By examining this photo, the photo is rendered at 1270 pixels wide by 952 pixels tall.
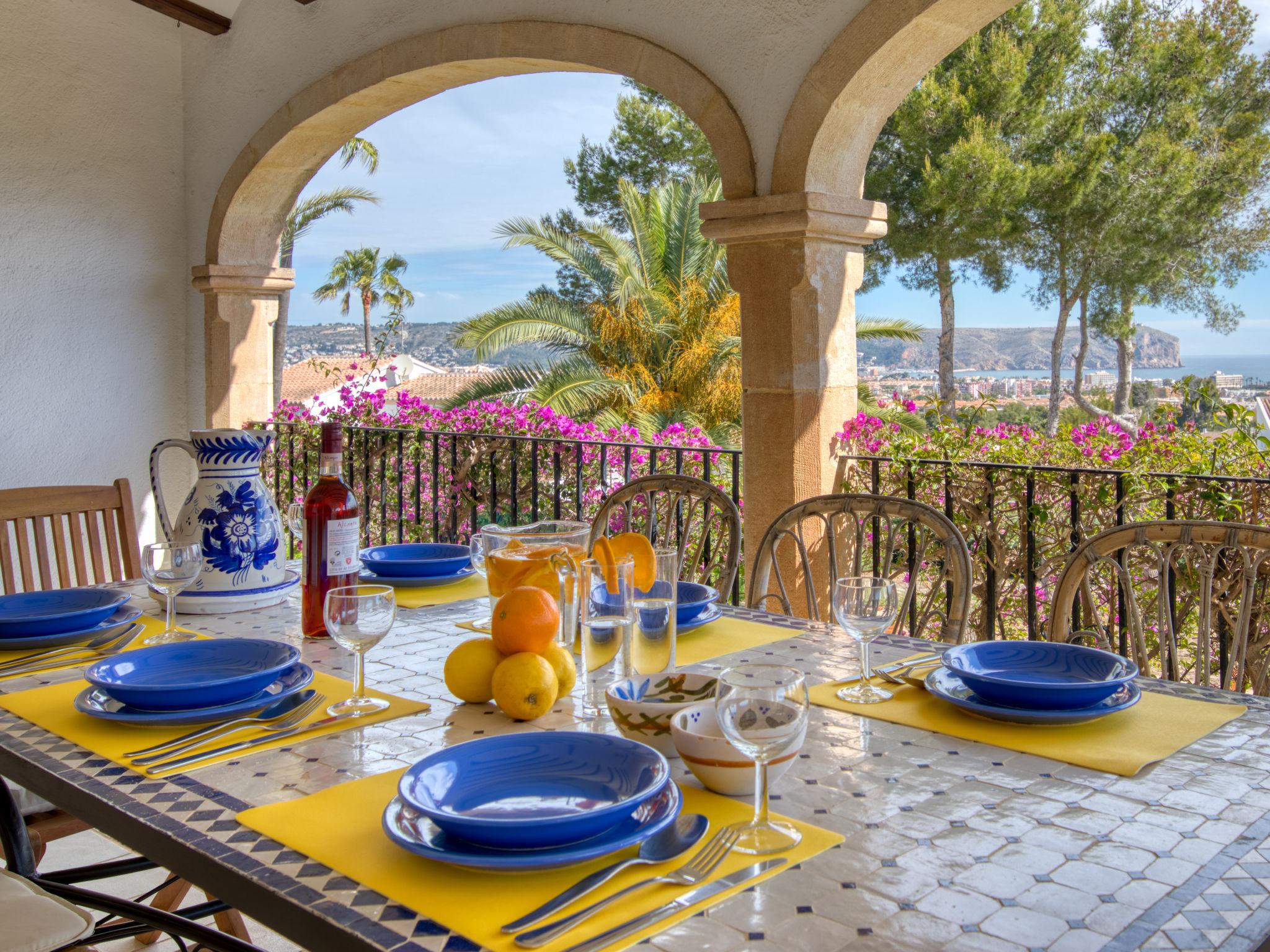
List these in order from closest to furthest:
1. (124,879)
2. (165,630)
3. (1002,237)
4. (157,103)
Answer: (165,630)
(124,879)
(157,103)
(1002,237)

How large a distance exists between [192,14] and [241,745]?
5.09m

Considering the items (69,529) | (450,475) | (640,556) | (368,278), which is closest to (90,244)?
(450,475)

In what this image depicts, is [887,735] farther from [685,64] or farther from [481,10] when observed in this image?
[481,10]

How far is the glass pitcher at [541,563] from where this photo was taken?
1.36 m

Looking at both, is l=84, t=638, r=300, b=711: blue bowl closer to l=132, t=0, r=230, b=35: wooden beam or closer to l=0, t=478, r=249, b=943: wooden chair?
l=0, t=478, r=249, b=943: wooden chair

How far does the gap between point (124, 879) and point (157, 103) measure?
4.40 m

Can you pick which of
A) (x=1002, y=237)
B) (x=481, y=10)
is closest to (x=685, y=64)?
(x=481, y=10)

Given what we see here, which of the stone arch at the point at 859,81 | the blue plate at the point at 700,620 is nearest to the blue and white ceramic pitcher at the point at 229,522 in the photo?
the blue plate at the point at 700,620

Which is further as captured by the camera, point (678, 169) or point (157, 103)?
point (678, 169)

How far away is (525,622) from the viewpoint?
1.30 metres

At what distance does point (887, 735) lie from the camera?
1.24 metres

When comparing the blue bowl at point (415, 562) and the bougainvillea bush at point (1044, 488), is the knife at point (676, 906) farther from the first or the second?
the bougainvillea bush at point (1044, 488)

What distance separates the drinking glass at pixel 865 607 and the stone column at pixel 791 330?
222 centimetres

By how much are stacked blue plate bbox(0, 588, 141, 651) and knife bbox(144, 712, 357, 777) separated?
0.63 metres
